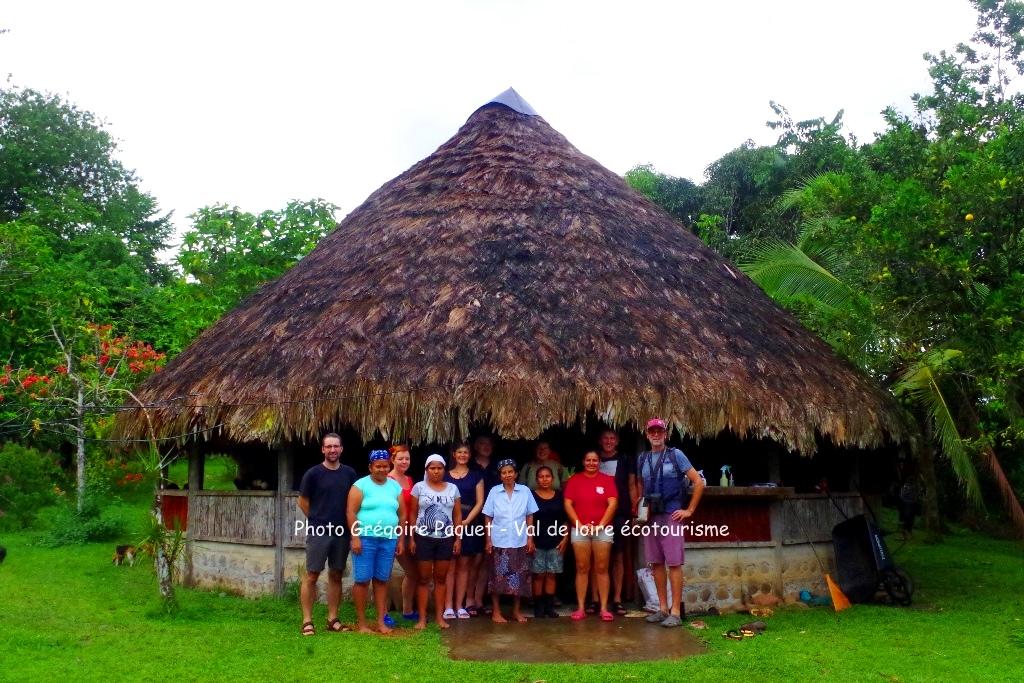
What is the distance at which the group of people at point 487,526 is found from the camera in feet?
20.6

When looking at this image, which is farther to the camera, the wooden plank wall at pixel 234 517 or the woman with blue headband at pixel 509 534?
the wooden plank wall at pixel 234 517

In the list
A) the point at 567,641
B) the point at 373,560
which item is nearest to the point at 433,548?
the point at 373,560

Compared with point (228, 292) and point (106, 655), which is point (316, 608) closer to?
point (106, 655)

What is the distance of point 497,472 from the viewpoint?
720 cm

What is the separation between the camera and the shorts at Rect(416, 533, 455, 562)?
6.38 meters

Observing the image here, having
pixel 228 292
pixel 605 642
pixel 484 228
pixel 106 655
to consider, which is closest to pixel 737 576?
pixel 605 642

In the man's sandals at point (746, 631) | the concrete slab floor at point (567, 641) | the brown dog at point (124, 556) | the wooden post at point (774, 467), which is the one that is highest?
the wooden post at point (774, 467)

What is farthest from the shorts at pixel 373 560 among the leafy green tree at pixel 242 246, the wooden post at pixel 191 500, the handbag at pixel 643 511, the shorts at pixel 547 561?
the leafy green tree at pixel 242 246

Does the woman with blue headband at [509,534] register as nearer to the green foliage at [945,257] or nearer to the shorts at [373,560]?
the shorts at [373,560]

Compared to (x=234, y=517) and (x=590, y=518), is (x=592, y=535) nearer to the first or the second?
(x=590, y=518)

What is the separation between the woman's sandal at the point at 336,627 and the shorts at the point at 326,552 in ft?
1.15

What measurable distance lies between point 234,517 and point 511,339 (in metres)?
2.97

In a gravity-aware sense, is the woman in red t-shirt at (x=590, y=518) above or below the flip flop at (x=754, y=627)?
above

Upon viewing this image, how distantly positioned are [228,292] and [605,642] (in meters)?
11.0
